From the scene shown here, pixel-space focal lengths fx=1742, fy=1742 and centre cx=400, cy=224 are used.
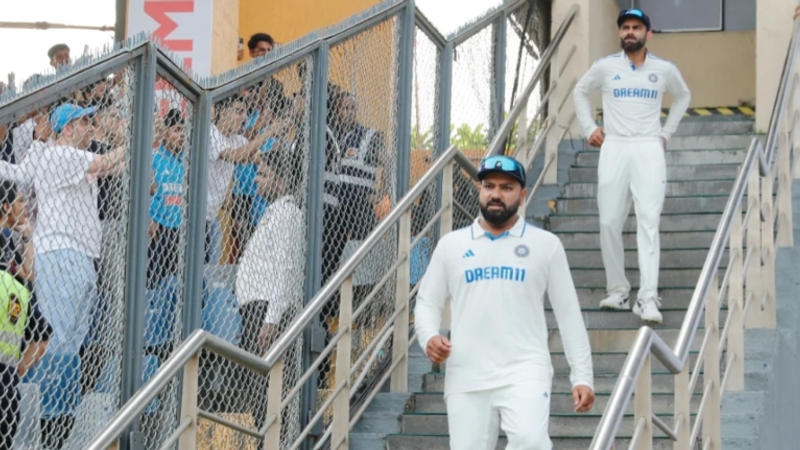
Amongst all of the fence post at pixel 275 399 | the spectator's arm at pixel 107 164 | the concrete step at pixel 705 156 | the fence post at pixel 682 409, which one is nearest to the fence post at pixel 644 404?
the fence post at pixel 682 409

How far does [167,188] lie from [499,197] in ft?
5.30

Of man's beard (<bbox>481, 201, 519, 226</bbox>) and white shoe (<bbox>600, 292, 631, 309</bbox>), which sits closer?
man's beard (<bbox>481, 201, 519, 226</bbox>)

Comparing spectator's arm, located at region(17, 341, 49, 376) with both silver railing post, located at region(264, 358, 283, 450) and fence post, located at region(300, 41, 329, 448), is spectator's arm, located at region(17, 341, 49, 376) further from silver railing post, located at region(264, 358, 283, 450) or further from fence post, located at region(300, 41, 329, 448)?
fence post, located at region(300, 41, 329, 448)

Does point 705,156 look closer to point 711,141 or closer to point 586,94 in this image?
point 711,141

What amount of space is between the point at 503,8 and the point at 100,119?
554cm

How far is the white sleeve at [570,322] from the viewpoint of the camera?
293 inches

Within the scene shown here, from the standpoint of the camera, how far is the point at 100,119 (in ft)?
25.1

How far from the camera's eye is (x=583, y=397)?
289 inches

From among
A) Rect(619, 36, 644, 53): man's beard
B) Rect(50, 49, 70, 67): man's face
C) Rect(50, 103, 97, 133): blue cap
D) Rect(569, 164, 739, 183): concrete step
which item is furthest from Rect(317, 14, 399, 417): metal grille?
Rect(569, 164, 739, 183): concrete step

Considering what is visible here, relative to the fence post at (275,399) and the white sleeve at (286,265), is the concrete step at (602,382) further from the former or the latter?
the fence post at (275,399)

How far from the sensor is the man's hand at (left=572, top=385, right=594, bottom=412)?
732cm

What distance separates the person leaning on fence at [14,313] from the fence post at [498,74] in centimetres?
568

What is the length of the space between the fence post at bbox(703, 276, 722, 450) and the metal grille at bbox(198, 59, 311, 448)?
2.16m

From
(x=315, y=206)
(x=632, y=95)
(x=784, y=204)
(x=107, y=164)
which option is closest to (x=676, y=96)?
(x=632, y=95)
